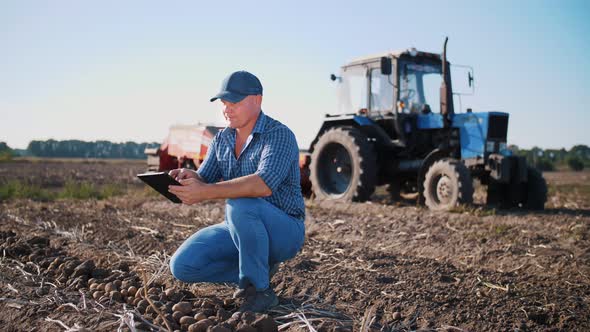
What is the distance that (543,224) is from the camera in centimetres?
657

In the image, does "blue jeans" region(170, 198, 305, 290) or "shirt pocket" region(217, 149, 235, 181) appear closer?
"blue jeans" region(170, 198, 305, 290)

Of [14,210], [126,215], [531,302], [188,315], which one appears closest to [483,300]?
[531,302]

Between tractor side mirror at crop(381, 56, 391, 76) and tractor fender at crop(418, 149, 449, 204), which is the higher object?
tractor side mirror at crop(381, 56, 391, 76)

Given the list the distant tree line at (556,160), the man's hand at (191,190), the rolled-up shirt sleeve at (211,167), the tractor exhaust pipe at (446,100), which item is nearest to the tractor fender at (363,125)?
the tractor exhaust pipe at (446,100)

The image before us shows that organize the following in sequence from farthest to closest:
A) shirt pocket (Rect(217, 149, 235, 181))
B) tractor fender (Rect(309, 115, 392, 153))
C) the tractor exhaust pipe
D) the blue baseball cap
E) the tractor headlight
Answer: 1. tractor fender (Rect(309, 115, 392, 153))
2. the tractor exhaust pipe
3. the tractor headlight
4. shirt pocket (Rect(217, 149, 235, 181))
5. the blue baseball cap

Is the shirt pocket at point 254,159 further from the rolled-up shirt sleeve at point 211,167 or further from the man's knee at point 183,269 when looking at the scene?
the man's knee at point 183,269

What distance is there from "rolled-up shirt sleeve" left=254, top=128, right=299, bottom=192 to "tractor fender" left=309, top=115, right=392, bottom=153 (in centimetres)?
592

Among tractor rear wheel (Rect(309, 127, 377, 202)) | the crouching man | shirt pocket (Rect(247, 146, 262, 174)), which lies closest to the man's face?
the crouching man

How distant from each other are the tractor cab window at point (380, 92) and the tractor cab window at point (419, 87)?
9.0 inches

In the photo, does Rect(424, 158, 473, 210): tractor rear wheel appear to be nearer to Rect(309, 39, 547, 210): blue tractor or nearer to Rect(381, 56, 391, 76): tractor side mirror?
Rect(309, 39, 547, 210): blue tractor

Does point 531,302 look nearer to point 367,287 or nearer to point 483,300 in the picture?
point 483,300

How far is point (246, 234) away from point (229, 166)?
0.48m

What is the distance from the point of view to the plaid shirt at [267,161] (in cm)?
280

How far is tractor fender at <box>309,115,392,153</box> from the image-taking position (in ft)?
28.7
